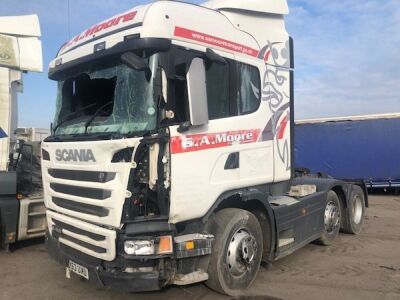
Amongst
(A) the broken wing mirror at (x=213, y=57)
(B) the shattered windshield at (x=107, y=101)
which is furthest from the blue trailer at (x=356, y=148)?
(B) the shattered windshield at (x=107, y=101)

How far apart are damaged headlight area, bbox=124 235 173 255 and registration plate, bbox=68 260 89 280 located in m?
0.66

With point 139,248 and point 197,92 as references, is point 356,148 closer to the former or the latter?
point 197,92

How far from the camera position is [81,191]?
450 cm

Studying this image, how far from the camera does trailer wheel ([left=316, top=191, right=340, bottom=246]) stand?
765 cm

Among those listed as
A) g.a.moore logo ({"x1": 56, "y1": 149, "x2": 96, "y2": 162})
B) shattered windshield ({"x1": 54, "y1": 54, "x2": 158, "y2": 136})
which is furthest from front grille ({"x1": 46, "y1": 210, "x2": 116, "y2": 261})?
shattered windshield ({"x1": 54, "y1": 54, "x2": 158, "y2": 136})

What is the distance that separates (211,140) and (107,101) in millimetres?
1195

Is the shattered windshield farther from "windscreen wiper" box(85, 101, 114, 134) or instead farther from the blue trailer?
the blue trailer

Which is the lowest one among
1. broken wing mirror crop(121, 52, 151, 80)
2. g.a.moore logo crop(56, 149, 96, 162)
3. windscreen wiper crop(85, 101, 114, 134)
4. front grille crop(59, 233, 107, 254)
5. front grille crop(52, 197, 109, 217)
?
front grille crop(59, 233, 107, 254)

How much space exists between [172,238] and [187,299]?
110 cm

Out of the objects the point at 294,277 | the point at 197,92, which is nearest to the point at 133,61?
the point at 197,92

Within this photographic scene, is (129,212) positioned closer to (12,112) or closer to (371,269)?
(371,269)

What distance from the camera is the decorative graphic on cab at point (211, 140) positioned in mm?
4308

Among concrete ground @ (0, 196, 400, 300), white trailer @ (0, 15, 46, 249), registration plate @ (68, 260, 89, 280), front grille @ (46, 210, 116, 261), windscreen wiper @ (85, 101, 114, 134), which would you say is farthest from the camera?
white trailer @ (0, 15, 46, 249)

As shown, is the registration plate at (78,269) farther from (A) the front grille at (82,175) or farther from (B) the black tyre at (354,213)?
(B) the black tyre at (354,213)
